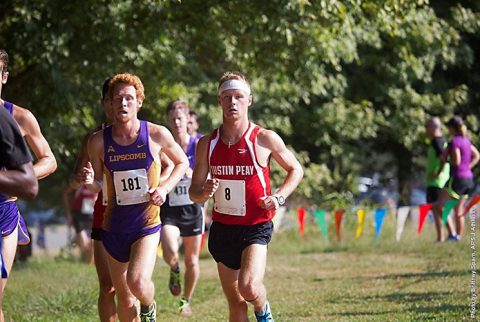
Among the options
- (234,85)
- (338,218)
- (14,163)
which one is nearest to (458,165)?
(338,218)

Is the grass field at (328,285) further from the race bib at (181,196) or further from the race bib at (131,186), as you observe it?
the race bib at (131,186)

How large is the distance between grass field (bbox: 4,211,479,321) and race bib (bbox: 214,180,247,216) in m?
2.32

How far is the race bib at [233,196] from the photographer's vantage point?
291 inches

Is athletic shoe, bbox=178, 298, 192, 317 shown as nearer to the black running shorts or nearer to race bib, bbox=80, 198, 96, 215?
the black running shorts

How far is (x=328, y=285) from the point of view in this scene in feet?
41.2

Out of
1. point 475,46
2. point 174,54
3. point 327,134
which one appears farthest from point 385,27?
point 475,46

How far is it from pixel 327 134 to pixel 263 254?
15.8 m

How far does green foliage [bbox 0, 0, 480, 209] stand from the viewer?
13102 mm

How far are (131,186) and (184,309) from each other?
311cm

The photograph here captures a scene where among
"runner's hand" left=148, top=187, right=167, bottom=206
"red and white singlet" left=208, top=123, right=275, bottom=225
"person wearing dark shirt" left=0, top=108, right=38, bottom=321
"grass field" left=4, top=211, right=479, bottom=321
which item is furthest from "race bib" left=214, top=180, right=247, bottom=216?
"person wearing dark shirt" left=0, top=108, right=38, bottom=321

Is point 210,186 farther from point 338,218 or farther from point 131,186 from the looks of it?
point 338,218

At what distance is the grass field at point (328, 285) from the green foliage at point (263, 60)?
8.65ft

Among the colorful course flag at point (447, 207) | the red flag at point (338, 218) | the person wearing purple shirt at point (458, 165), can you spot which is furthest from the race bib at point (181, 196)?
the red flag at point (338, 218)

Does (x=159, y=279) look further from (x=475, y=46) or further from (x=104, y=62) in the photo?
(x=475, y=46)
